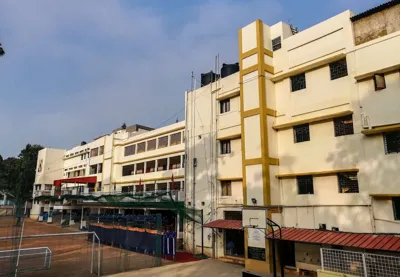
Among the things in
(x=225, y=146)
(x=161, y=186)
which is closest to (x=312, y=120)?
(x=225, y=146)

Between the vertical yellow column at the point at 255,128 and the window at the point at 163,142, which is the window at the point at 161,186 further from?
the vertical yellow column at the point at 255,128

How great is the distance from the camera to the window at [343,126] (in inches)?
583

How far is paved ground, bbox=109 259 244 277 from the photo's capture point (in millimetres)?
15320

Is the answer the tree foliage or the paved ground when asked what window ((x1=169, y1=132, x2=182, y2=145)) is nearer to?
the paved ground

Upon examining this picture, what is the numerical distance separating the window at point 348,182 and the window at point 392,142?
188cm

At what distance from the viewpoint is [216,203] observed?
20828 millimetres

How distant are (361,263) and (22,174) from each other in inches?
2728

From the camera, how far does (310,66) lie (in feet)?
54.3

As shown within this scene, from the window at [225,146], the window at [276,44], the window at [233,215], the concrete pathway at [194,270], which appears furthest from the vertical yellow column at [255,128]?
the window at [225,146]

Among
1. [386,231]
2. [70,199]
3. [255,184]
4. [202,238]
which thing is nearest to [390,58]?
[386,231]

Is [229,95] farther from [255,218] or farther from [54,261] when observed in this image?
[54,261]

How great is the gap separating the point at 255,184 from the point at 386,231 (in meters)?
6.63

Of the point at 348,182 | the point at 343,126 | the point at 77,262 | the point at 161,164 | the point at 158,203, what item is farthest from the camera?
the point at 161,164

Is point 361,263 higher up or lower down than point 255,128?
lower down
